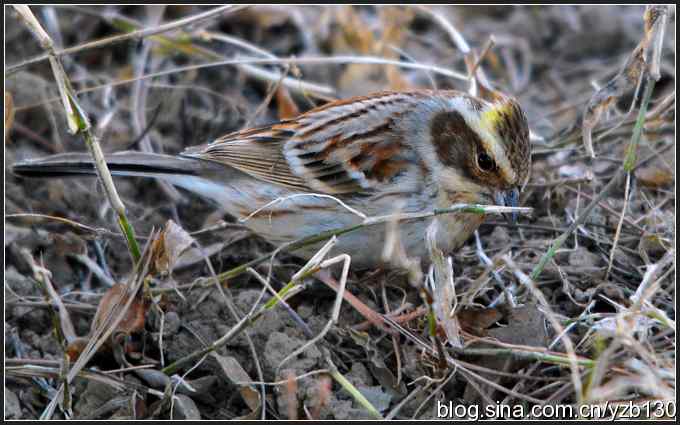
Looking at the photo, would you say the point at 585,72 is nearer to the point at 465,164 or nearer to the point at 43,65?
the point at 465,164

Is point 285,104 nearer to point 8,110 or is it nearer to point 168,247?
A: point 8,110

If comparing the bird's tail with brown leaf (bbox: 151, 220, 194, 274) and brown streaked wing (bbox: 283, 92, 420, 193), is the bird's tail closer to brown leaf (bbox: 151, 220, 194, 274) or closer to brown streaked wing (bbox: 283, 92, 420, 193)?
brown streaked wing (bbox: 283, 92, 420, 193)

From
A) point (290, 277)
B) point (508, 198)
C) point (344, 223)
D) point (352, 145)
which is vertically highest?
point (352, 145)

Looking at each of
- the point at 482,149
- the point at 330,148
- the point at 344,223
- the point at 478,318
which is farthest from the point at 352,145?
the point at 478,318

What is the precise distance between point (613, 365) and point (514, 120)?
1.03 meters

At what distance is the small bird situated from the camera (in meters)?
3.52

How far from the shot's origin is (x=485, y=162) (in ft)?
11.6

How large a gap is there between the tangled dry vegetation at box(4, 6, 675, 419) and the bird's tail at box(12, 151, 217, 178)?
0.27 meters

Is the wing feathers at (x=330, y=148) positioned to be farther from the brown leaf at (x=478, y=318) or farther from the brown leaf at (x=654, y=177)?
the brown leaf at (x=654, y=177)

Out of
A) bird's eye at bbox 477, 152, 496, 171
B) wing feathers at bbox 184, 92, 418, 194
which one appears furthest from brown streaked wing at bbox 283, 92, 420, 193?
bird's eye at bbox 477, 152, 496, 171

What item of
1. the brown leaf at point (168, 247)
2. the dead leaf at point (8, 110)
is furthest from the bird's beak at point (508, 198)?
the dead leaf at point (8, 110)

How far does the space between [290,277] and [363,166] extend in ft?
1.87

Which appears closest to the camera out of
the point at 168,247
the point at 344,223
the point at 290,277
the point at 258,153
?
the point at 168,247

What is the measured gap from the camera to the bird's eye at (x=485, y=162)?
11.5 feet
